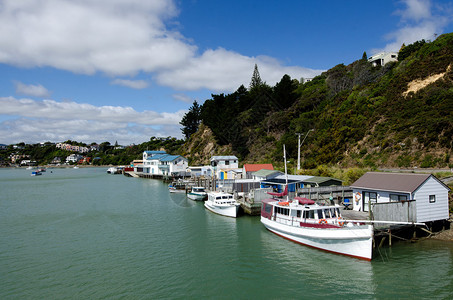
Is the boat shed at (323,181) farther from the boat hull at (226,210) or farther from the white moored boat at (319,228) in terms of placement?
the boat hull at (226,210)

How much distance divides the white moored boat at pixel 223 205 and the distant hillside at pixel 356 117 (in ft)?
79.9

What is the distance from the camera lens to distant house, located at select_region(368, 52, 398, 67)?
279ft

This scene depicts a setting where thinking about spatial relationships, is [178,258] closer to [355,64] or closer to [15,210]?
[15,210]

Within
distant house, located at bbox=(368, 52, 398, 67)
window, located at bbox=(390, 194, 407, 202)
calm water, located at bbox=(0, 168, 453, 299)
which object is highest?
distant house, located at bbox=(368, 52, 398, 67)

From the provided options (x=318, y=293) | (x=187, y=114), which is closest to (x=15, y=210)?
(x=318, y=293)

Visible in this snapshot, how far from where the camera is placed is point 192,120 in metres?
141

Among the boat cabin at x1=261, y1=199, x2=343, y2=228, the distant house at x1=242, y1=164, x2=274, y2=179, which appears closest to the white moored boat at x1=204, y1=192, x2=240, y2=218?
the boat cabin at x1=261, y1=199, x2=343, y2=228


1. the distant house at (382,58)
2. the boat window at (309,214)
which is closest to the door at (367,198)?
the boat window at (309,214)

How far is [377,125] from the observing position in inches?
2238

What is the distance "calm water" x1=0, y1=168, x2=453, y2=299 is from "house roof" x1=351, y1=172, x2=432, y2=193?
4.74m

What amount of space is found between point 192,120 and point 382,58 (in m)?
87.7

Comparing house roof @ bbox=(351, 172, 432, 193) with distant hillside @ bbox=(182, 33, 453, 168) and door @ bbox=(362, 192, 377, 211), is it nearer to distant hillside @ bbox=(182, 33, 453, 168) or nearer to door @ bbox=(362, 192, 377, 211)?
door @ bbox=(362, 192, 377, 211)

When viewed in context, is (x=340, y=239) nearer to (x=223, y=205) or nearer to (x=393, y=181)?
(x=393, y=181)

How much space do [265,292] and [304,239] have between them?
831cm
